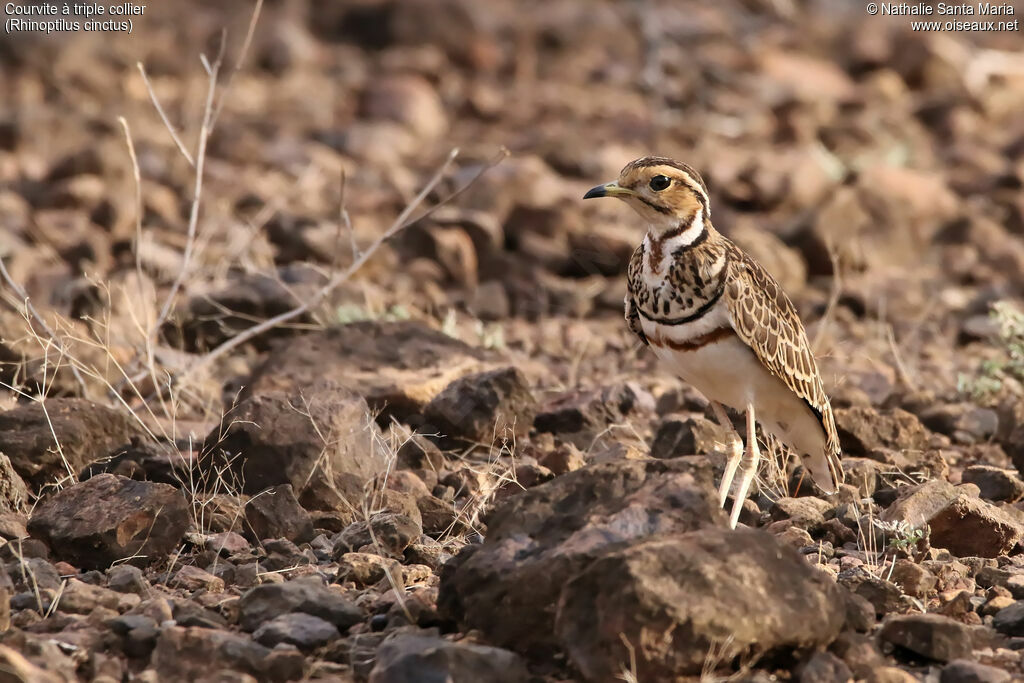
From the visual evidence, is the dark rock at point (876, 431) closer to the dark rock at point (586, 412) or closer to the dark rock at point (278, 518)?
the dark rock at point (586, 412)

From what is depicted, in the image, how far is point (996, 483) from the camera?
17.5 feet

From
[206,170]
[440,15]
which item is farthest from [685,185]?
[440,15]

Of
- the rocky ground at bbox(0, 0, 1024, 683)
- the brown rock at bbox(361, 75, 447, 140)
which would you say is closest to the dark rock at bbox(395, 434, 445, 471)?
the rocky ground at bbox(0, 0, 1024, 683)

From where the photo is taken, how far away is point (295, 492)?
16.2 ft

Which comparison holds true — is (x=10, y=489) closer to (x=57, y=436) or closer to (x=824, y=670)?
(x=57, y=436)

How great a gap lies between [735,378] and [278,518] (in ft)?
5.22

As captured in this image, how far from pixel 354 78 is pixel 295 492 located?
30.7ft

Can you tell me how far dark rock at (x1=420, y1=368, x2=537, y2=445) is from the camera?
19.0ft

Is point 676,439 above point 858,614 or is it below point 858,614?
below

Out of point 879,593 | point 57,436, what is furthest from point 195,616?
point 879,593

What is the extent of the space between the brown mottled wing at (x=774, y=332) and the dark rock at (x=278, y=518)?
155 centimetres

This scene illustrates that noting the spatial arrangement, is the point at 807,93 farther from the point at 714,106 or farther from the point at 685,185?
the point at 685,185

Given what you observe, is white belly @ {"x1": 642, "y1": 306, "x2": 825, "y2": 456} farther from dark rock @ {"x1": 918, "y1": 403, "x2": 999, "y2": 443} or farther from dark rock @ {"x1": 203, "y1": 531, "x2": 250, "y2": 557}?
dark rock @ {"x1": 203, "y1": 531, "x2": 250, "y2": 557}

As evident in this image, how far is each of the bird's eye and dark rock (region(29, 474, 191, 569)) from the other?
6.19 feet
